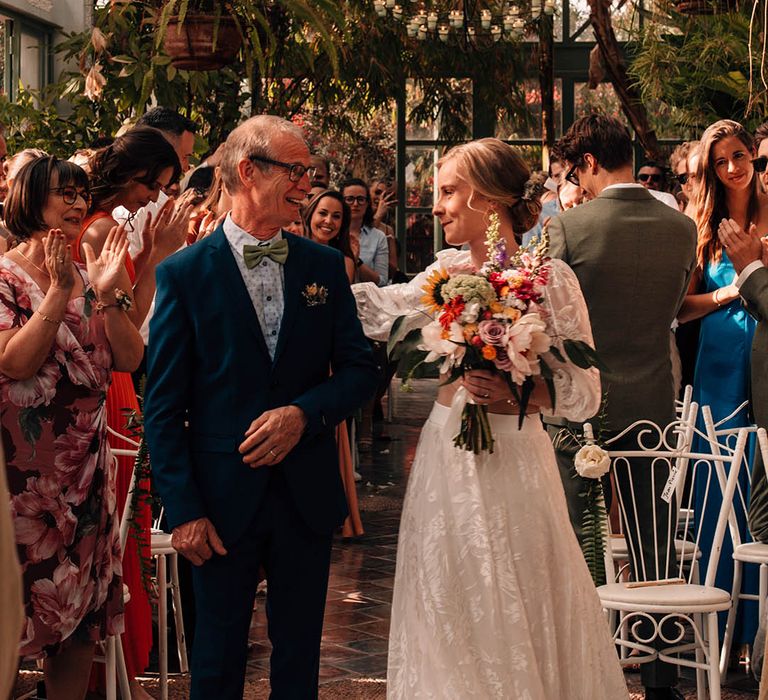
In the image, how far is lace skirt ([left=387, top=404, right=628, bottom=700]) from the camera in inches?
146

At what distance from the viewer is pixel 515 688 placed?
367 cm

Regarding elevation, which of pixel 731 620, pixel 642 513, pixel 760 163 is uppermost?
pixel 760 163

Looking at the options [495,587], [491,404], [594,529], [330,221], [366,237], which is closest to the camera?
[495,587]

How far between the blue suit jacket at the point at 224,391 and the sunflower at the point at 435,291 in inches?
14.2

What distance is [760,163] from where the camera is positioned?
20.0ft

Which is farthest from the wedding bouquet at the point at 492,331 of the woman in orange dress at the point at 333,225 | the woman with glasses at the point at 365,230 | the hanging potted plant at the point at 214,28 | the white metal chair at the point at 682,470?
the woman with glasses at the point at 365,230

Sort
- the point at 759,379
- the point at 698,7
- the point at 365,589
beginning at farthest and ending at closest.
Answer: the point at 698,7
the point at 365,589
the point at 759,379

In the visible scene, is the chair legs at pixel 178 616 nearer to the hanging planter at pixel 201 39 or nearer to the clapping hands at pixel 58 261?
the clapping hands at pixel 58 261

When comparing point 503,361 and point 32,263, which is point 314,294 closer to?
point 503,361

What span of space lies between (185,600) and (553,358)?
2617 millimetres

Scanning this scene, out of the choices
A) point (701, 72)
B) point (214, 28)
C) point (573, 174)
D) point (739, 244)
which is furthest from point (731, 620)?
point (701, 72)

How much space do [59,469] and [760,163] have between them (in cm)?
369

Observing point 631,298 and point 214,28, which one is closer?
point 631,298

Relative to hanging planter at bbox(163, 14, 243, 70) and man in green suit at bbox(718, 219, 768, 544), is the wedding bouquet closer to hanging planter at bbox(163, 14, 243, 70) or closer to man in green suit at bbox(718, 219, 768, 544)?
man in green suit at bbox(718, 219, 768, 544)
